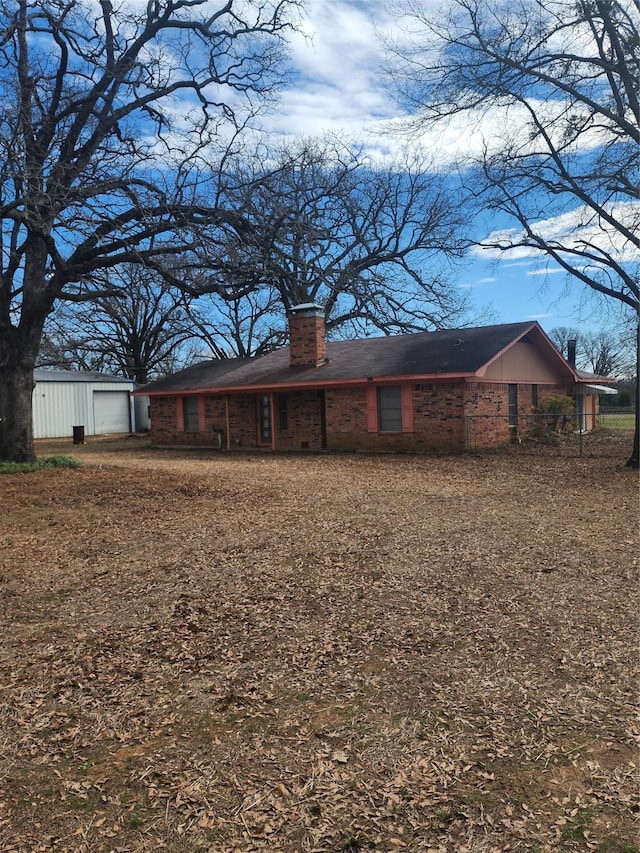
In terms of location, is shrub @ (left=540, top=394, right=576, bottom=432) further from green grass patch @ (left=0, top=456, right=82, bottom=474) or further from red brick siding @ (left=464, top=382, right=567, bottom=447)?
green grass patch @ (left=0, top=456, right=82, bottom=474)

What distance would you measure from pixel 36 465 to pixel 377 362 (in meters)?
9.97

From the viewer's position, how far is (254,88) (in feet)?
49.7

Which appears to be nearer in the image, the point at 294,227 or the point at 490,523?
the point at 490,523

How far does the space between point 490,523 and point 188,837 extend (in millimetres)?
6091

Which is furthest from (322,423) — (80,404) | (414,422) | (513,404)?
(80,404)

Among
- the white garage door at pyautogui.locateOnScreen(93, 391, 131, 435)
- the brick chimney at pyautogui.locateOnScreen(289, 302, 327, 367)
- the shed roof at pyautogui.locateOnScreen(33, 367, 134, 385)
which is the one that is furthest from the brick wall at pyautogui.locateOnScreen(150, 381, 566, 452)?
the white garage door at pyautogui.locateOnScreen(93, 391, 131, 435)

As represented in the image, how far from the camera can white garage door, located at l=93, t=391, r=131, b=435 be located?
32562 millimetres

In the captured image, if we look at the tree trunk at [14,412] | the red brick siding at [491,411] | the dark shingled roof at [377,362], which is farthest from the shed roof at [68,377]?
the red brick siding at [491,411]

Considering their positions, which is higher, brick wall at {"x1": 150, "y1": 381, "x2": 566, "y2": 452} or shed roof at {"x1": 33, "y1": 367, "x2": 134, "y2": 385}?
shed roof at {"x1": 33, "y1": 367, "x2": 134, "y2": 385}

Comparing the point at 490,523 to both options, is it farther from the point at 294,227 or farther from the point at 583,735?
the point at 294,227

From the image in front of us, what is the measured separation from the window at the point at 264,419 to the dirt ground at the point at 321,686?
13209 millimetres

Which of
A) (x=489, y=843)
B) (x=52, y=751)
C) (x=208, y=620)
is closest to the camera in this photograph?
(x=489, y=843)

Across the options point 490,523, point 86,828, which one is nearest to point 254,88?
point 490,523

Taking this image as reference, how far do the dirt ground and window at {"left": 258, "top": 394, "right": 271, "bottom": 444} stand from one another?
43.3 ft
